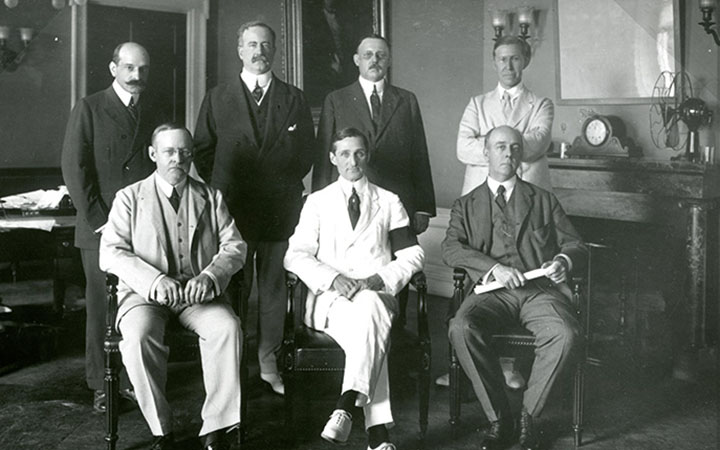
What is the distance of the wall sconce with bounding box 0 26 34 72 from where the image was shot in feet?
21.6

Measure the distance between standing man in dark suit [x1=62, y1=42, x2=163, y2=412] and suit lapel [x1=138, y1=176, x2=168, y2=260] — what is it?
33cm

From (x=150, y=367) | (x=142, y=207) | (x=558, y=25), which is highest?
(x=558, y=25)

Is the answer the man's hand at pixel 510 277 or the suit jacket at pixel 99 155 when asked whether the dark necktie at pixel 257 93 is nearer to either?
the suit jacket at pixel 99 155

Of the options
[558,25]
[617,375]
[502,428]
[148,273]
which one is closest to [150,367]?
[148,273]

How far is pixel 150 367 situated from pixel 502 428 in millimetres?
1484

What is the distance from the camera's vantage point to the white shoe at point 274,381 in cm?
373

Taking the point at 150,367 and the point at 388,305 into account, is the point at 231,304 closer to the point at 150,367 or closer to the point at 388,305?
the point at 150,367

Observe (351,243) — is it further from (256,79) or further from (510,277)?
(256,79)

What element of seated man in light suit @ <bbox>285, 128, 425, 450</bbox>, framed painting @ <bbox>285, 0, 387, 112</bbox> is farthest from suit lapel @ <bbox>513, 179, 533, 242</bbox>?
framed painting @ <bbox>285, 0, 387, 112</bbox>

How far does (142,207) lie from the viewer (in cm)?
320

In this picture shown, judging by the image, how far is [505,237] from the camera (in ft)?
11.2

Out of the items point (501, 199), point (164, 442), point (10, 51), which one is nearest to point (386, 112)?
point (501, 199)

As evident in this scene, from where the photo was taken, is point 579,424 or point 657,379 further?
point 657,379

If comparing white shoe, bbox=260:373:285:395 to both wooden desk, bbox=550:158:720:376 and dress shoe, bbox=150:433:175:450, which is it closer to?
dress shoe, bbox=150:433:175:450
